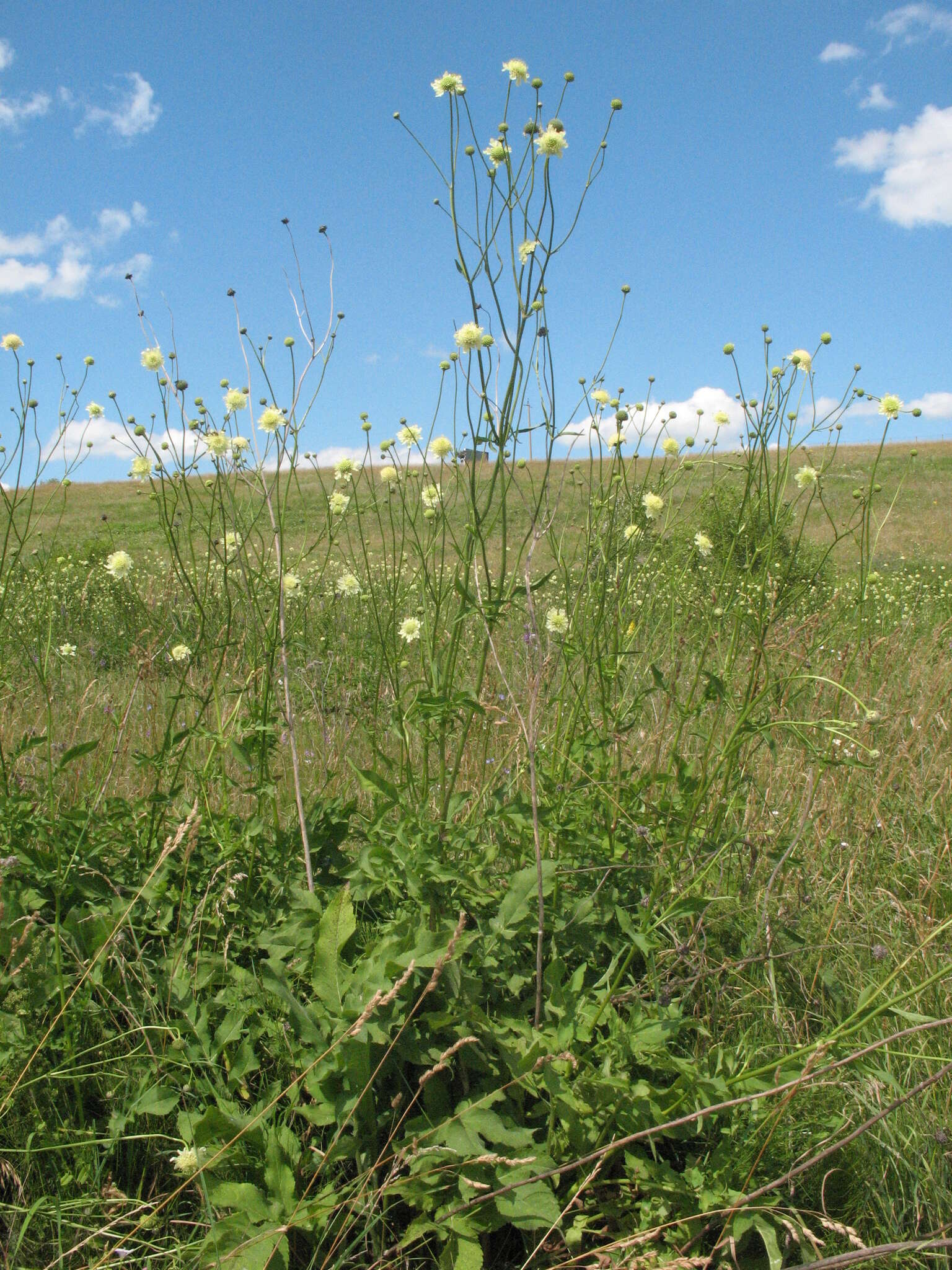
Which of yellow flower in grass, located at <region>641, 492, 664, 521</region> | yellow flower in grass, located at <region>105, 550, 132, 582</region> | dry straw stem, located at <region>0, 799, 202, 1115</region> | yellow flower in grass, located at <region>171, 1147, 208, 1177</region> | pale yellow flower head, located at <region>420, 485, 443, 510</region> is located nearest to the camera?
yellow flower in grass, located at <region>171, 1147, 208, 1177</region>

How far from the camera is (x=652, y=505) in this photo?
105 inches

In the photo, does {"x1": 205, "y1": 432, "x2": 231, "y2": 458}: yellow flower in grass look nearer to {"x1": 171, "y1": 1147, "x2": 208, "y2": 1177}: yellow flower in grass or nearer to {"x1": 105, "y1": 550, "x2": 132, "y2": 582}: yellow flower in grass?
{"x1": 105, "y1": 550, "x2": 132, "y2": 582}: yellow flower in grass

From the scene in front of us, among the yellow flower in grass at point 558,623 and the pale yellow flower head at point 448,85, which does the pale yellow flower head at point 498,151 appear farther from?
the yellow flower in grass at point 558,623

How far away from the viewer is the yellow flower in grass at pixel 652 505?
2.66 metres

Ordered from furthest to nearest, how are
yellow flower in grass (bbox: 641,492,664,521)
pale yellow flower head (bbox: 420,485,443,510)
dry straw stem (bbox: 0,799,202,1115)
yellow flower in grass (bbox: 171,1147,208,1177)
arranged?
yellow flower in grass (bbox: 641,492,664,521)
pale yellow flower head (bbox: 420,485,443,510)
dry straw stem (bbox: 0,799,202,1115)
yellow flower in grass (bbox: 171,1147,208,1177)

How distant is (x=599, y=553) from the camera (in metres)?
2.30

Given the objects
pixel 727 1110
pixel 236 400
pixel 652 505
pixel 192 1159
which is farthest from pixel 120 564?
pixel 727 1110

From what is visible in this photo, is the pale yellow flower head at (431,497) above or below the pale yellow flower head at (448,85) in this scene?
below

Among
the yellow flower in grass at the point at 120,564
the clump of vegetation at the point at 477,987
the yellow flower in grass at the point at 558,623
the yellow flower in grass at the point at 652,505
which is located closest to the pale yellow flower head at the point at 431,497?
the clump of vegetation at the point at 477,987

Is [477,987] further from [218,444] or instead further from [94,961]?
[218,444]

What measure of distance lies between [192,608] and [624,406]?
1454mm

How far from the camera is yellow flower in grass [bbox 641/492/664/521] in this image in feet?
8.74

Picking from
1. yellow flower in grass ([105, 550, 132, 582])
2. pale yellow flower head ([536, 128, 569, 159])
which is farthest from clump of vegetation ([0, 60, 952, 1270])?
yellow flower in grass ([105, 550, 132, 582])

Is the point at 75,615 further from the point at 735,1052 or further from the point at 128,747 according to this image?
the point at 735,1052
